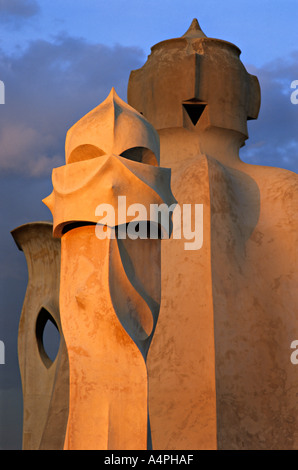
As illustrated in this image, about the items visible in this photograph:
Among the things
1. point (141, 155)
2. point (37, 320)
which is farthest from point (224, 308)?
point (37, 320)

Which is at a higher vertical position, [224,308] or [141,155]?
[141,155]

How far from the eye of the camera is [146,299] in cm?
773

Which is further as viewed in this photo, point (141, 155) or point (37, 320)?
point (37, 320)

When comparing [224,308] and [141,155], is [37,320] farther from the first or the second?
[141,155]

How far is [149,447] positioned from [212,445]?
2188 millimetres

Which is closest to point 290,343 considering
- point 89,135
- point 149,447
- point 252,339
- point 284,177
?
point 252,339

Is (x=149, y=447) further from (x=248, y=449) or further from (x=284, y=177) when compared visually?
(x=284, y=177)
